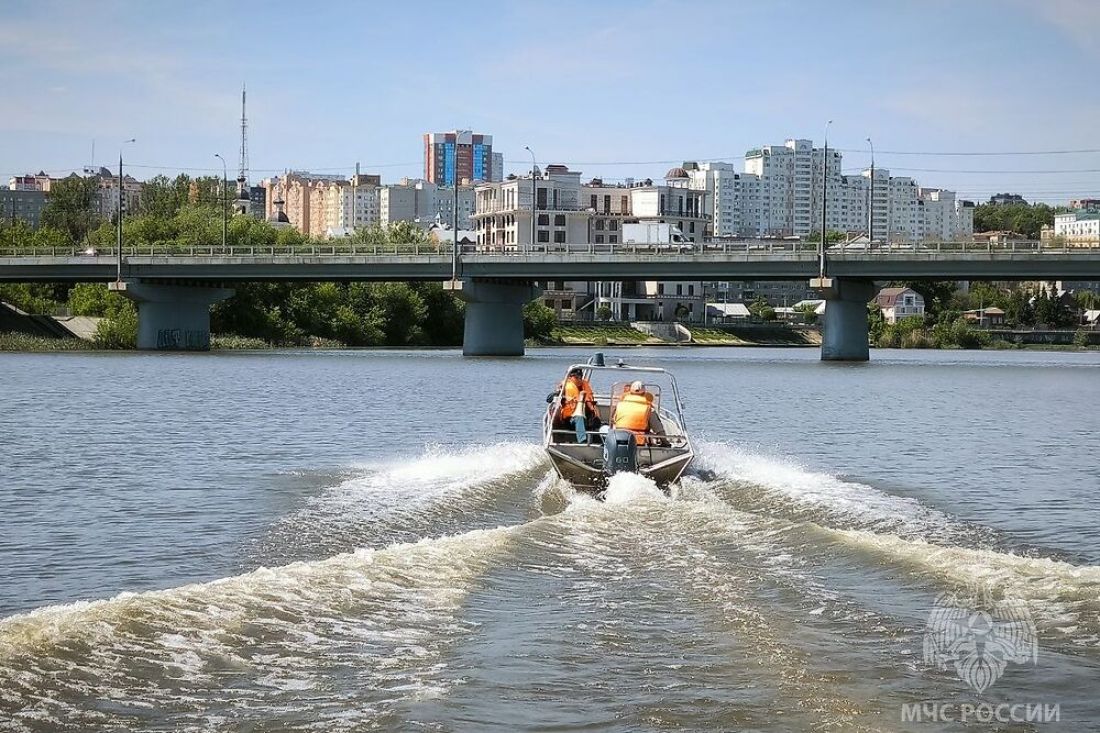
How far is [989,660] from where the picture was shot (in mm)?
12117

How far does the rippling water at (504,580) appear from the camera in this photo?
10.8 meters

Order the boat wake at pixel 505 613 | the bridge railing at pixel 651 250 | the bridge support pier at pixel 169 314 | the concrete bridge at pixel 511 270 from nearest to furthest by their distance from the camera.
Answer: the boat wake at pixel 505 613, the concrete bridge at pixel 511 270, the bridge railing at pixel 651 250, the bridge support pier at pixel 169 314

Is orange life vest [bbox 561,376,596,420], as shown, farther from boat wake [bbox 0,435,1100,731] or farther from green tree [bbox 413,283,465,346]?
green tree [bbox 413,283,465,346]

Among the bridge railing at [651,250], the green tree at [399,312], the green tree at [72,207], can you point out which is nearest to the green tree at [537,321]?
the green tree at [399,312]

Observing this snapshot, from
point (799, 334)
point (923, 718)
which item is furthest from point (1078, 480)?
point (799, 334)

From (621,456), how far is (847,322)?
66.3m

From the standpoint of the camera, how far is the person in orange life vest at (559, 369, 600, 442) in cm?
2562

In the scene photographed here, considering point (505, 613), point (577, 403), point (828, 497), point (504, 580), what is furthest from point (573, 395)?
point (505, 613)

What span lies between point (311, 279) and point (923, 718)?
81566 millimetres

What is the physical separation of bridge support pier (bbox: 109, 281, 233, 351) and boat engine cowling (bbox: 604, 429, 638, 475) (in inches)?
2820

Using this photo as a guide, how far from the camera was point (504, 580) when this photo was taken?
50.3 feet

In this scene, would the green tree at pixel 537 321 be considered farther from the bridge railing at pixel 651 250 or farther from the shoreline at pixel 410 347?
the bridge railing at pixel 651 250

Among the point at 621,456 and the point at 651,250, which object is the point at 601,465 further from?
the point at 651,250

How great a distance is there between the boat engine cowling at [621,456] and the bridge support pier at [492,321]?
64804 mm
